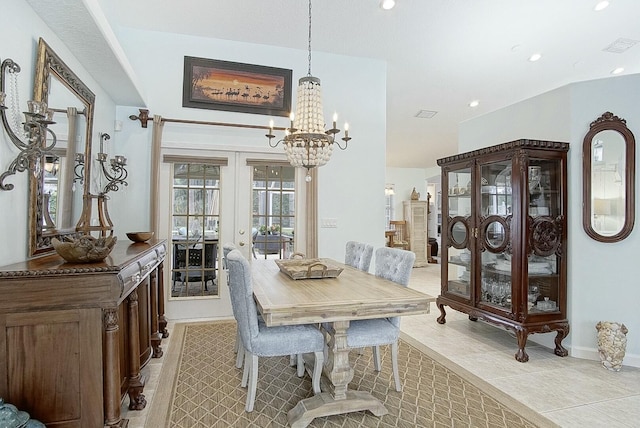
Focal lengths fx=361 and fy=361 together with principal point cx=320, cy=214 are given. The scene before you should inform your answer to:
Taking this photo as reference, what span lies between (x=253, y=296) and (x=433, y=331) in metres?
2.51

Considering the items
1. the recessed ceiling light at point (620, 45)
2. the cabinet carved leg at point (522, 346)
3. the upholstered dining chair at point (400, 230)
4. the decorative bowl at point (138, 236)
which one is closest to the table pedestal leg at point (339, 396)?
the cabinet carved leg at point (522, 346)

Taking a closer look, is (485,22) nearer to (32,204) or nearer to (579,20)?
(579,20)

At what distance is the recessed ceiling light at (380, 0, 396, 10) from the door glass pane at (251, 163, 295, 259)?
2120 mm

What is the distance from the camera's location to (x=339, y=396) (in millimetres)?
2289

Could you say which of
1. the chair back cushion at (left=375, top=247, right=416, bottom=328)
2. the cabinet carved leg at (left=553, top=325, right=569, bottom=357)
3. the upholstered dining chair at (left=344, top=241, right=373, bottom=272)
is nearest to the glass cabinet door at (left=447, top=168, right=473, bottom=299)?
the cabinet carved leg at (left=553, top=325, right=569, bottom=357)

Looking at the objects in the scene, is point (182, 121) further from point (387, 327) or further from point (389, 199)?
point (389, 199)

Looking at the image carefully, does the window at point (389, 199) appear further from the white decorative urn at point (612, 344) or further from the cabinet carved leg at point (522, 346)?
the white decorative urn at point (612, 344)

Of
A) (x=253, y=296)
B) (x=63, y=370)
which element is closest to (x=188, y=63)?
(x=253, y=296)

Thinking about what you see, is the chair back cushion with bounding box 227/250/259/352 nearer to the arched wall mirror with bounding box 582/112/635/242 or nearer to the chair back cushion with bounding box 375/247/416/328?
the chair back cushion with bounding box 375/247/416/328

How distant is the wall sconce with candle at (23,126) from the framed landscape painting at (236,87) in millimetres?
2361

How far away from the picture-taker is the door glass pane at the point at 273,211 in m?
4.63

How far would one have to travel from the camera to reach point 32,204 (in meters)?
2.24

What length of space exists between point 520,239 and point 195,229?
3.56 metres

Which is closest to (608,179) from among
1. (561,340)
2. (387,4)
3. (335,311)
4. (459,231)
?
(459,231)
